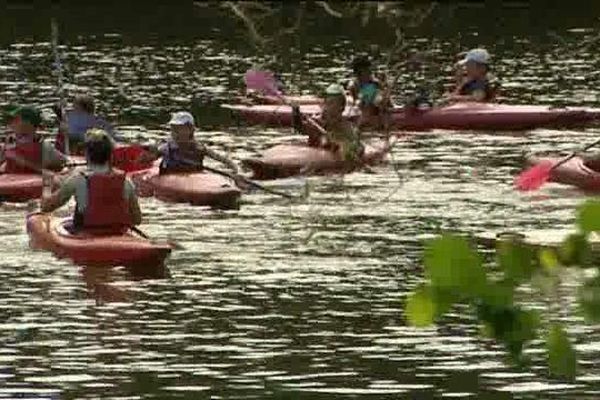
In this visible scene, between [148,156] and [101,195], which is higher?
[101,195]

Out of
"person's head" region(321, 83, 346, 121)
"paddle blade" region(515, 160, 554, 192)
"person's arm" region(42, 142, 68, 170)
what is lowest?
"person's arm" region(42, 142, 68, 170)

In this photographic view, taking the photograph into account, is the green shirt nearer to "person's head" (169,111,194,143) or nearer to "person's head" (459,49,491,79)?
"person's head" (169,111,194,143)

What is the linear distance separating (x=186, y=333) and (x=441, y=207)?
18.1 feet

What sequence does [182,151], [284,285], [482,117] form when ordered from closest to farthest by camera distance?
[284,285]
[182,151]
[482,117]

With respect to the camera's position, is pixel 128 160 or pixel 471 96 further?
pixel 471 96

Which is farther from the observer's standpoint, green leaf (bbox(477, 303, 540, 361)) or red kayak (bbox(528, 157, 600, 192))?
red kayak (bbox(528, 157, 600, 192))

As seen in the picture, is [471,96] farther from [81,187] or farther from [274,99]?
[81,187]

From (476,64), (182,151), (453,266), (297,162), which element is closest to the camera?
(453,266)

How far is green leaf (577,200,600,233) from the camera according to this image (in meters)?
3.91

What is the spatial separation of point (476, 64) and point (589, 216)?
20.6m

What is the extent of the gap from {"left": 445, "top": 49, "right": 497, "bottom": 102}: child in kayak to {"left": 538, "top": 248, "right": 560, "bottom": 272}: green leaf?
20264 millimetres

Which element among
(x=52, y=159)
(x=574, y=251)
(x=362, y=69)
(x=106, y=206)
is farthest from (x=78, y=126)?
(x=574, y=251)

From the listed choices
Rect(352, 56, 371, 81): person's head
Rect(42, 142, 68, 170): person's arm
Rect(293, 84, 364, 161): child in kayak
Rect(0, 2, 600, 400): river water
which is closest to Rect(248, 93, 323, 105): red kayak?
Rect(0, 2, 600, 400): river water

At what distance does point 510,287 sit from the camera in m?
3.96
